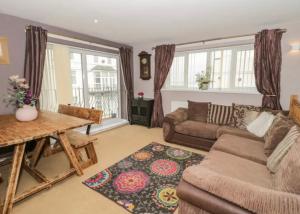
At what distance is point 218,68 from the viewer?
12.5 feet

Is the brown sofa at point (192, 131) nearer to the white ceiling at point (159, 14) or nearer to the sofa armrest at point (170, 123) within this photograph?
the sofa armrest at point (170, 123)

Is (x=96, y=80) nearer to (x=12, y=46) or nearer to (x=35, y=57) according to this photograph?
(x=35, y=57)

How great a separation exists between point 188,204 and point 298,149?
0.95 metres

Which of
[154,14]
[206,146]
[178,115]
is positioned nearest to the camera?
[154,14]

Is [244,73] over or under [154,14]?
under

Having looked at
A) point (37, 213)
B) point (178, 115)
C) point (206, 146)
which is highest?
point (178, 115)

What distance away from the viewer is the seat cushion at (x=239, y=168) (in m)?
1.50

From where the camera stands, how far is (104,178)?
2213mm

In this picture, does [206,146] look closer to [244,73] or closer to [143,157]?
[143,157]

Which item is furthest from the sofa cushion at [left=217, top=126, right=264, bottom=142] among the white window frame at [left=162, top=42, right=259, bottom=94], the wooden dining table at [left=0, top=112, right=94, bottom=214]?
the wooden dining table at [left=0, top=112, right=94, bottom=214]

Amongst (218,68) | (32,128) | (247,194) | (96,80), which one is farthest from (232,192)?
(96,80)

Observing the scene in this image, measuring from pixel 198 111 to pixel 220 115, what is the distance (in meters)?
0.45

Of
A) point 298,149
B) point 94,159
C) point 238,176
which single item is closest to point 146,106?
point 94,159

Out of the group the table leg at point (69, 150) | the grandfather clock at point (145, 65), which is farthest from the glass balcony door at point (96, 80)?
the table leg at point (69, 150)
